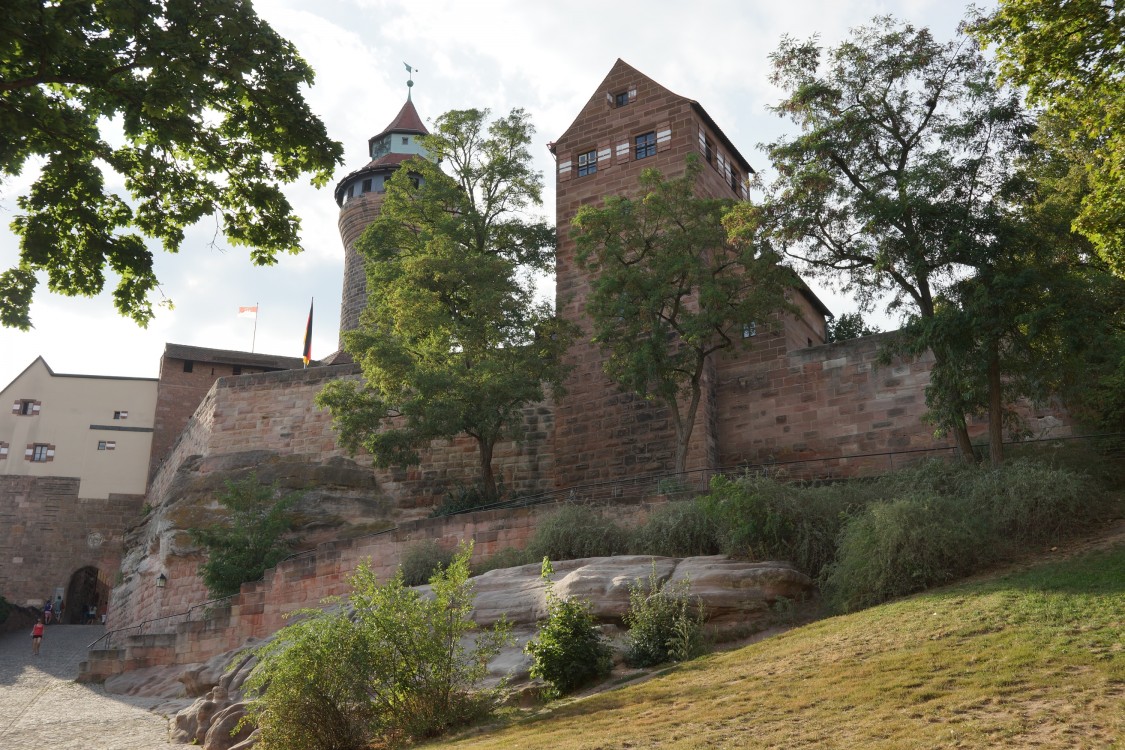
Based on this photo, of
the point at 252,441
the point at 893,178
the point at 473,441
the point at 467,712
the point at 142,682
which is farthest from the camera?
the point at 252,441

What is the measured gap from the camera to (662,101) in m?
28.0

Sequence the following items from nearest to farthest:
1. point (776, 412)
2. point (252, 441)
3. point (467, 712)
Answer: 1. point (467, 712)
2. point (776, 412)
3. point (252, 441)

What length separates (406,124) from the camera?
48.8 metres

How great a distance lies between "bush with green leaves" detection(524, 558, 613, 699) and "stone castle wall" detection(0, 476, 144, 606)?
31.9m

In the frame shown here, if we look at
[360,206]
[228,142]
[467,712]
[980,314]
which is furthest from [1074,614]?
[360,206]

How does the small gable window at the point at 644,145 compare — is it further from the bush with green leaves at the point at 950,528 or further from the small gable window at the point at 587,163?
the bush with green leaves at the point at 950,528

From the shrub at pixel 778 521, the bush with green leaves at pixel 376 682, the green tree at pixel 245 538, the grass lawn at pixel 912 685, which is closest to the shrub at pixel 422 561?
the green tree at pixel 245 538

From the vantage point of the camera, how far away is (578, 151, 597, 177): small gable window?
2873 centimetres

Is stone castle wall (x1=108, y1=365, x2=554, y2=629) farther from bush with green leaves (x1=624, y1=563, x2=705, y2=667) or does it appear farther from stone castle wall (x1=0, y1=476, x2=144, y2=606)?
bush with green leaves (x1=624, y1=563, x2=705, y2=667)

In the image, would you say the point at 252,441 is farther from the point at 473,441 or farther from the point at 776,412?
the point at 776,412

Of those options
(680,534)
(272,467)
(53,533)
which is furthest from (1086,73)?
(53,533)

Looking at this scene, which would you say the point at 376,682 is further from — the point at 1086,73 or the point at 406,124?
the point at 406,124

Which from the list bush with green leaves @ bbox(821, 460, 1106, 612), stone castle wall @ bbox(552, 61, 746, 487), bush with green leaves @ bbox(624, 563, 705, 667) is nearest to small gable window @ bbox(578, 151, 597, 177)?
stone castle wall @ bbox(552, 61, 746, 487)

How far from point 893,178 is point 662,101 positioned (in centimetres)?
971
